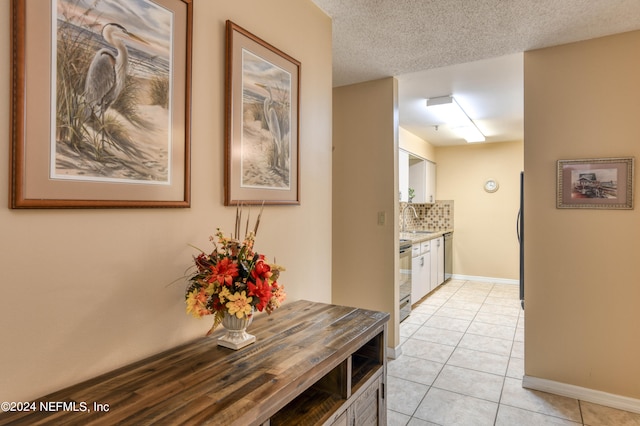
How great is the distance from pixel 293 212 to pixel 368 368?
0.84m

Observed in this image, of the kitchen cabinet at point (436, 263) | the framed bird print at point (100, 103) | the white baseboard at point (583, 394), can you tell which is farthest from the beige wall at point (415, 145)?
the framed bird print at point (100, 103)

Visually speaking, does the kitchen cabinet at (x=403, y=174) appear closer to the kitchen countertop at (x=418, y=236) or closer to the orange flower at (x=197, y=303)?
the kitchen countertop at (x=418, y=236)

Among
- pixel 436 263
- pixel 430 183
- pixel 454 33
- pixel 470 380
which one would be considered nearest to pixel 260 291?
pixel 454 33

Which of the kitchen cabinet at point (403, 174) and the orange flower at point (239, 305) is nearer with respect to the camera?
the orange flower at point (239, 305)

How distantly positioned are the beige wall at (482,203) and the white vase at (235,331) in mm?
5902

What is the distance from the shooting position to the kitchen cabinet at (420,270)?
459cm

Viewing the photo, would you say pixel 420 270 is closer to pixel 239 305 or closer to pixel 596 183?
pixel 596 183

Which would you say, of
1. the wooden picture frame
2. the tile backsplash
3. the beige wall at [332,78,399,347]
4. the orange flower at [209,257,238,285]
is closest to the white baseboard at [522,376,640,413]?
the beige wall at [332,78,399,347]

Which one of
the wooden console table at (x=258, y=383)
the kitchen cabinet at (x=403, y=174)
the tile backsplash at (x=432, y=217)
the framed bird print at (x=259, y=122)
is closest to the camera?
the wooden console table at (x=258, y=383)

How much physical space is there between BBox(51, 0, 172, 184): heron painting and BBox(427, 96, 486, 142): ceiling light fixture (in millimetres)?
3089

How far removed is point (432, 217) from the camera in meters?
6.71

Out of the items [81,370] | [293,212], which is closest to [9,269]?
[81,370]

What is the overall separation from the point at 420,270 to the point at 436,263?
900mm

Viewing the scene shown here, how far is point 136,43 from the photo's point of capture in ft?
3.78
